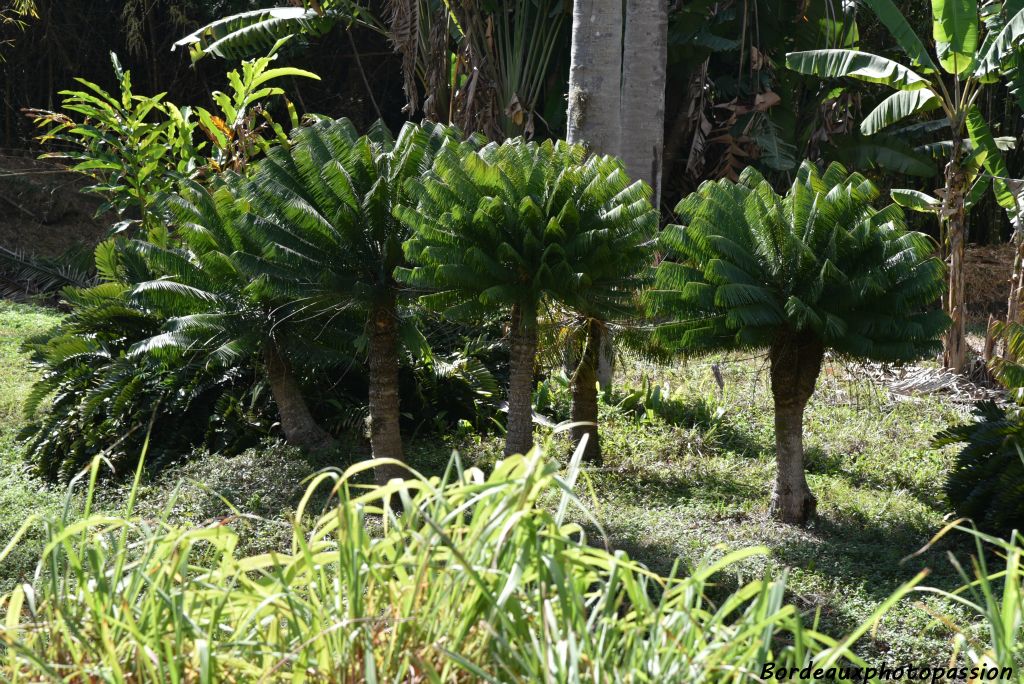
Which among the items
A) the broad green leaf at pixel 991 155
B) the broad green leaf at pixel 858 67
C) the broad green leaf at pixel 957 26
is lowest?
the broad green leaf at pixel 991 155

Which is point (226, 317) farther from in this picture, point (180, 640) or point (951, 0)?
point (951, 0)

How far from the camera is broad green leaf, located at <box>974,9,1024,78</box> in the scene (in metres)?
7.77

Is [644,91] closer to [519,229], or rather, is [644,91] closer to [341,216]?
[519,229]

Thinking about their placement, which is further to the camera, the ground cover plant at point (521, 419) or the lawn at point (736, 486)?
the lawn at point (736, 486)

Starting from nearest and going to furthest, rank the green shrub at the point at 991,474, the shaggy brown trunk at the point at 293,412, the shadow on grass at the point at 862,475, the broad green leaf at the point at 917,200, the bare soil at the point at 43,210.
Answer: the green shrub at the point at 991,474
the shadow on grass at the point at 862,475
the shaggy brown trunk at the point at 293,412
the broad green leaf at the point at 917,200
the bare soil at the point at 43,210

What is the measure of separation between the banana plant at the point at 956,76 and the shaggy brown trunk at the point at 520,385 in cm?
435

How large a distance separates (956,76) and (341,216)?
6093 mm

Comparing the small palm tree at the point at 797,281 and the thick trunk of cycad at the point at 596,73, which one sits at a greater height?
the thick trunk of cycad at the point at 596,73

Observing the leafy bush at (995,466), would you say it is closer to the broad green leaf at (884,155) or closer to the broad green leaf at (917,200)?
the broad green leaf at (917,200)

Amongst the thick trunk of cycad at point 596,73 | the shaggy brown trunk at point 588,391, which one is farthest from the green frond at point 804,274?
the thick trunk of cycad at point 596,73

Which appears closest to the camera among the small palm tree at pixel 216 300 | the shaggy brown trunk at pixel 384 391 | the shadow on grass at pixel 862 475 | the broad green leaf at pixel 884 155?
the shaggy brown trunk at pixel 384 391

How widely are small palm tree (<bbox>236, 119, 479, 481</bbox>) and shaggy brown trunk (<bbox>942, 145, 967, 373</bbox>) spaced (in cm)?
511

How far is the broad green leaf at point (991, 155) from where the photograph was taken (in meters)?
8.78

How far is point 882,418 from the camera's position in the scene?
24.7 feet
